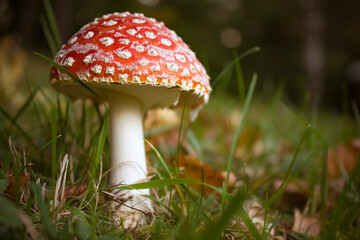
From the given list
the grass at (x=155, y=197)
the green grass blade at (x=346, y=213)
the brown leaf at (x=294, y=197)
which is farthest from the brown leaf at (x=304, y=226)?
the brown leaf at (x=294, y=197)

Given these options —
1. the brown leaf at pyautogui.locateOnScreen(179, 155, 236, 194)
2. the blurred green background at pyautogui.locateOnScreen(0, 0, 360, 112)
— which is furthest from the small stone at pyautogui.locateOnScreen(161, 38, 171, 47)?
the blurred green background at pyautogui.locateOnScreen(0, 0, 360, 112)

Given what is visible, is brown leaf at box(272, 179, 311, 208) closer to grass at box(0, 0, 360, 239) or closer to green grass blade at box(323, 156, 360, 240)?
grass at box(0, 0, 360, 239)

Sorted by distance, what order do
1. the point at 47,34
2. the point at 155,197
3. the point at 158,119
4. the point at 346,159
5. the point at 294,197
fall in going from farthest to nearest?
the point at 158,119, the point at 346,159, the point at 47,34, the point at 294,197, the point at 155,197

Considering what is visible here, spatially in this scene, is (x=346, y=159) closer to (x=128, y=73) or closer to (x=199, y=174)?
(x=199, y=174)

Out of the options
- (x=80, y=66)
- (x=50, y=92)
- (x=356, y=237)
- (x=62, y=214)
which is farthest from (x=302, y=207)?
(x=50, y=92)

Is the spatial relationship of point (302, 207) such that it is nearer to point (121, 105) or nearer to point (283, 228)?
point (283, 228)

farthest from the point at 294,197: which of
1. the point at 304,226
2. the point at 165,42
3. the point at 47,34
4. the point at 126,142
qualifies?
the point at 47,34
